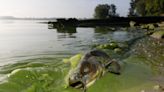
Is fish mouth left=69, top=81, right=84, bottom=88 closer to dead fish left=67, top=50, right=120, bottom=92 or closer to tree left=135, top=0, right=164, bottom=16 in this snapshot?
dead fish left=67, top=50, right=120, bottom=92

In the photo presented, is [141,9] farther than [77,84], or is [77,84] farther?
[141,9]

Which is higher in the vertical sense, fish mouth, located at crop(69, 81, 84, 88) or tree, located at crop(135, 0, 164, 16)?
tree, located at crop(135, 0, 164, 16)

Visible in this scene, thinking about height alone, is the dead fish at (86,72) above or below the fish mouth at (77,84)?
above

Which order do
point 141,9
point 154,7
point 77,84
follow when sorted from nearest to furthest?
point 77,84
point 154,7
point 141,9

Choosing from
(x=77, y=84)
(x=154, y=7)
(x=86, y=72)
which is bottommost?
(x=77, y=84)

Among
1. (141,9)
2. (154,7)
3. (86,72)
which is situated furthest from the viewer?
(141,9)

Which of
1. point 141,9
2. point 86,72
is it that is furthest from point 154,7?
point 86,72

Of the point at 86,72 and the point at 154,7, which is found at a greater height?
the point at 154,7

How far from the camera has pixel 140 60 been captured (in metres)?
17.3

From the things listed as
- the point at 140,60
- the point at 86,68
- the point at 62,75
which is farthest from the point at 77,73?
the point at 140,60

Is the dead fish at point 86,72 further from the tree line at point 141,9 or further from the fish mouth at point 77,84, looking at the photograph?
the tree line at point 141,9

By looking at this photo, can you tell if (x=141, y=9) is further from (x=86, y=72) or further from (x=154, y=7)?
(x=86, y=72)

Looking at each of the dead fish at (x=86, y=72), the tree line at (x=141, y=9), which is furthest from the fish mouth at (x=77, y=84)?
the tree line at (x=141, y=9)

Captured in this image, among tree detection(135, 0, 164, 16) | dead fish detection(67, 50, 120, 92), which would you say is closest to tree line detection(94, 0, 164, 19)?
tree detection(135, 0, 164, 16)
